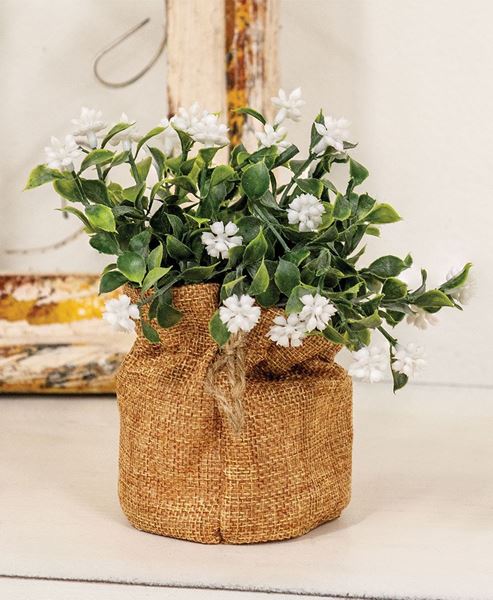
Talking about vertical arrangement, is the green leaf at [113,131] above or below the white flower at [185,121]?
below

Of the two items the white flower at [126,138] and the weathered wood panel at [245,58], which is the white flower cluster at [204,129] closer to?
the white flower at [126,138]

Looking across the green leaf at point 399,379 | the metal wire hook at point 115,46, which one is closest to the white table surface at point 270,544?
the green leaf at point 399,379

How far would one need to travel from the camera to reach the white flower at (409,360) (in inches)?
29.7

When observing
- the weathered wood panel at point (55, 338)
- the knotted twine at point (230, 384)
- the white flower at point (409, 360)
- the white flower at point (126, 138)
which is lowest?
the weathered wood panel at point (55, 338)

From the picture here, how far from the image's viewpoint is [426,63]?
1610mm

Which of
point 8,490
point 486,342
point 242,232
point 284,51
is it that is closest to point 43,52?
point 284,51

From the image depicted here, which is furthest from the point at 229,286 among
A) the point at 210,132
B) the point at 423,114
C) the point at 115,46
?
the point at 115,46

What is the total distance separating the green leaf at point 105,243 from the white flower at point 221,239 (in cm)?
8

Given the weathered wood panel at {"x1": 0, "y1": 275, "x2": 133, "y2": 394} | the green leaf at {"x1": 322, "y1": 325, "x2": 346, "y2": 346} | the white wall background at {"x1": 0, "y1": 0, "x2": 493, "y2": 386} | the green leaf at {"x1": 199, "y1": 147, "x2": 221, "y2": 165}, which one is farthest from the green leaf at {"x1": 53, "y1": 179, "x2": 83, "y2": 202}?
the white wall background at {"x1": 0, "y1": 0, "x2": 493, "y2": 386}

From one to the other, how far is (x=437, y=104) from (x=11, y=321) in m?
0.77

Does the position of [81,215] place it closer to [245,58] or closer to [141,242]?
[141,242]

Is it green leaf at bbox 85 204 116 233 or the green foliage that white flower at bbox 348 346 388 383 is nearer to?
the green foliage

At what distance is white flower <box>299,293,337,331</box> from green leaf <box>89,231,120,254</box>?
163 mm

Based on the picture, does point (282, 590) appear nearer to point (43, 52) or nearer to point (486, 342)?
point (486, 342)
